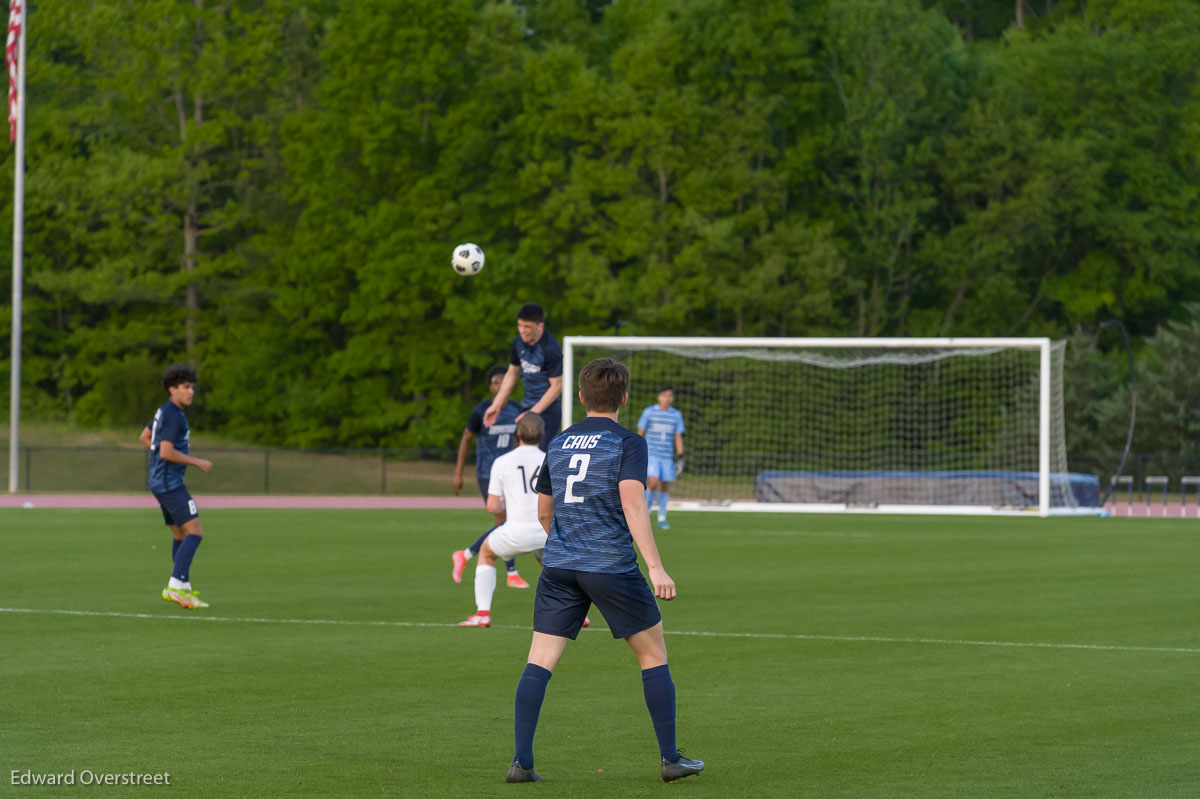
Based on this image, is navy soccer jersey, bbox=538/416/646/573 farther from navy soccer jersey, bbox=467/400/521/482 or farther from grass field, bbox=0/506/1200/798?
navy soccer jersey, bbox=467/400/521/482

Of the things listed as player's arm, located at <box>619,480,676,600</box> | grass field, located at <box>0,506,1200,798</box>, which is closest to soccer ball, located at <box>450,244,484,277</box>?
grass field, located at <box>0,506,1200,798</box>

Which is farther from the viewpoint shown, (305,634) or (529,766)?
(305,634)

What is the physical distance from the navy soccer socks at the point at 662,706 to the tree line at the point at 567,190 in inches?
1611

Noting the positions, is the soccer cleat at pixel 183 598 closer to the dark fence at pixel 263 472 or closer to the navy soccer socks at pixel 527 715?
the navy soccer socks at pixel 527 715

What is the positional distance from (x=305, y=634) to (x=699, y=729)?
4.56 meters

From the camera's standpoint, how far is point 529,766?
6691mm

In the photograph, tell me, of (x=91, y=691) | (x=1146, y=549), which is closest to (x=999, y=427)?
(x=1146, y=549)

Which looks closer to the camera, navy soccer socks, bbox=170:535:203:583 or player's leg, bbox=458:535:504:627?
player's leg, bbox=458:535:504:627

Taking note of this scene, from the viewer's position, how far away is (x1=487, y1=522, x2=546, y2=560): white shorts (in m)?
11.6

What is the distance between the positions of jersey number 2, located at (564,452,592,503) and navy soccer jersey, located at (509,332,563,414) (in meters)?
6.85

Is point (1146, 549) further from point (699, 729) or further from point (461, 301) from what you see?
point (461, 301)

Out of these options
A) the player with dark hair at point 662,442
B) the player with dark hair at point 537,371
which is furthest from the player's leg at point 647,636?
the player with dark hair at point 662,442

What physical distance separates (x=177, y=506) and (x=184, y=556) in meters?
0.46

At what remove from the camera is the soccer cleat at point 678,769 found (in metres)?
6.68
